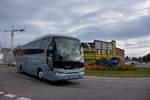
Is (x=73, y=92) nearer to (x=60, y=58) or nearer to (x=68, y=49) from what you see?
(x=60, y=58)

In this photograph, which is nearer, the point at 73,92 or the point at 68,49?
the point at 73,92

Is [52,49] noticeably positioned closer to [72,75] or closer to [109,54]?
[72,75]

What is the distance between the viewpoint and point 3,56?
69562mm

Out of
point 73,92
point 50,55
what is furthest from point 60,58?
point 73,92

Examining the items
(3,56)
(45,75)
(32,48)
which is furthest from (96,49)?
(45,75)

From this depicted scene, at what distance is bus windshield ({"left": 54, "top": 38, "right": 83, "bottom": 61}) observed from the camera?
1791 centimetres

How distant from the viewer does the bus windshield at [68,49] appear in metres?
17.9

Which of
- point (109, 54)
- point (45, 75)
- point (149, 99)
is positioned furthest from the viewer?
point (109, 54)

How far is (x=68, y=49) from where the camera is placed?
18.3m

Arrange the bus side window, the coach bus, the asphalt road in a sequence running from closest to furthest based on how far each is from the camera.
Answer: the asphalt road < the coach bus < the bus side window

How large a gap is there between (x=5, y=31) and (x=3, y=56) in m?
14.5

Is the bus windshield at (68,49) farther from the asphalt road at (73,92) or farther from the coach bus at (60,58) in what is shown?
the asphalt road at (73,92)

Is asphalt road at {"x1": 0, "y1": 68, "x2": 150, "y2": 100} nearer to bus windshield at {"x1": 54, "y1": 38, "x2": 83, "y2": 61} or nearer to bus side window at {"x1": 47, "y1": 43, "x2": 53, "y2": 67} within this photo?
bus side window at {"x1": 47, "y1": 43, "x2": 53, "y2": 67}

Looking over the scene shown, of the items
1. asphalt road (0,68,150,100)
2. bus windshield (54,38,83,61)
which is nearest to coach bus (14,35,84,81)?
bus windshield (54,38,83,61)
